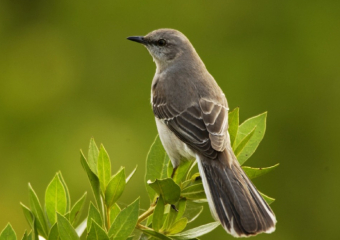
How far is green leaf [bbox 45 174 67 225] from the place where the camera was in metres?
3.47

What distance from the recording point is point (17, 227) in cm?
719

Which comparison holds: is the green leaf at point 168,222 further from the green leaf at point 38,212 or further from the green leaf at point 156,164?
the green leaf at point 38,212

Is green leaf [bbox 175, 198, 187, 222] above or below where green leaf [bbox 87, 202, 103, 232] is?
below

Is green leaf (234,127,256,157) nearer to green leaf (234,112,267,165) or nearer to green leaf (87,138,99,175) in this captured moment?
green leaf (234,112,267,165)

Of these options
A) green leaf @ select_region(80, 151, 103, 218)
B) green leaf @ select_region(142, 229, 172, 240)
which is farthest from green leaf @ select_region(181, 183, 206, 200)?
green leaf @ select_region(80, 151, 103, 218)

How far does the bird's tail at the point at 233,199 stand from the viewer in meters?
3.62

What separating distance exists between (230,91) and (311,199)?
1865 mm

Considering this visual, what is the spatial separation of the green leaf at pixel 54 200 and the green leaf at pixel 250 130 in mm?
1289

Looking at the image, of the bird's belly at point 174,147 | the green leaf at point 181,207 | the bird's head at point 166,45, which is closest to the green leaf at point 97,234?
the green leaf at point 181,207

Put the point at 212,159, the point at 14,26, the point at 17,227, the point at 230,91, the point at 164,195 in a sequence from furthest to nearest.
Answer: the point at 14,26 < the point at 230,91 < the point at 17,227 < the point at 212,159 < the point at 164,195

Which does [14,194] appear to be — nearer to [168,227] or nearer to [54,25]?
[54,25]

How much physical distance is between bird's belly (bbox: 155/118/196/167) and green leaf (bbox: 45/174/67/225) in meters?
0.96

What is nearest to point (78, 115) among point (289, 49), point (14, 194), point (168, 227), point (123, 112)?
point (123, 112)

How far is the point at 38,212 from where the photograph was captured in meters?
3.38
